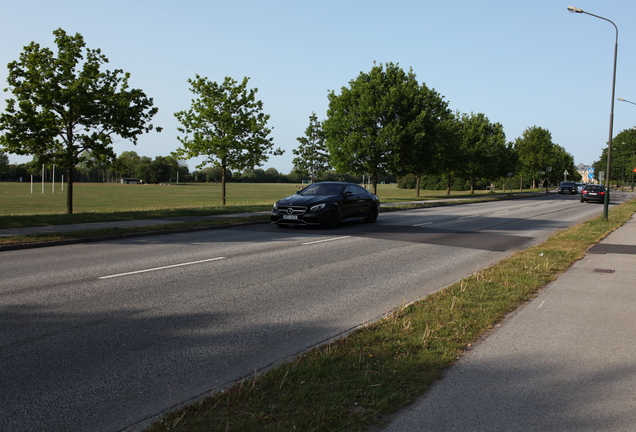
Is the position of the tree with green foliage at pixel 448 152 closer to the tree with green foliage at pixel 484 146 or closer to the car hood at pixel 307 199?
the tree with green foliage at pixel 484 146

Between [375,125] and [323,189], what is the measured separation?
23.1 m

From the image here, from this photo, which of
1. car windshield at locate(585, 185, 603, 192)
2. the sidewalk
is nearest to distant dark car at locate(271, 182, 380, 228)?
the sidewalk

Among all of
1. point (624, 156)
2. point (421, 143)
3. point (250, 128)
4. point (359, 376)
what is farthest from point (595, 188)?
point (624, 156)

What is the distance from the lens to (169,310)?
6.02m

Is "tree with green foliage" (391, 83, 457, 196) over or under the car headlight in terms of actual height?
over

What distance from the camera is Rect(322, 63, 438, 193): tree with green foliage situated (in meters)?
38.3

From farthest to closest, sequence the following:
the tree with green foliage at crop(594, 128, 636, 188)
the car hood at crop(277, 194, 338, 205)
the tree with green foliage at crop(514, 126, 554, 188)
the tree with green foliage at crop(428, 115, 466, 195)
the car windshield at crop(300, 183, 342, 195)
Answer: the tree with green foliage at crop(594, 128, 636, 188)
the tree with green foliage at crop(514, 126, 554, 188)
the tree with green foliage at crop(428, 115, 466, 195)
the car windshield at crop(300, 183, 342, 195)
the car hood at crop(277, 194, 338, 205)

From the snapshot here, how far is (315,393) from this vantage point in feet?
11.3

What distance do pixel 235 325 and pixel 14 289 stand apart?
3670mm

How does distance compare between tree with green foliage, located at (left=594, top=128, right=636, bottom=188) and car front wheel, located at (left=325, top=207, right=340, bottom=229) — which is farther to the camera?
tree with green foliage, located at (left=594, top=128, right=636, bottom=188)

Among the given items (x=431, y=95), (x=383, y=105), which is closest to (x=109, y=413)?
(x=383, y=105)

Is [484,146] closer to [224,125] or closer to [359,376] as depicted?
[224,125]

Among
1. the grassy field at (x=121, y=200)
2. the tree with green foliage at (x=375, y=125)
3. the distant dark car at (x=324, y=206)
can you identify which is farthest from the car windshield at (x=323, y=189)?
the tree with green foliage at (x=375, y=125)

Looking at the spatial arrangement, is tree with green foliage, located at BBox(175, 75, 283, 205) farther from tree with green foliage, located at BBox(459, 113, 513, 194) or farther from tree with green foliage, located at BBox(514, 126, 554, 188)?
tree with green foliage, located at BBox(514, 126, 554, 188)
